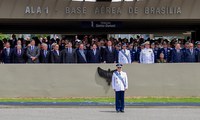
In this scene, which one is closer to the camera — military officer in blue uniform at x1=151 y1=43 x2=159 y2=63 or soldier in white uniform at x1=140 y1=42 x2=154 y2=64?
soldier in white uniform at x1=140 y1=42 x2=154 y2=64

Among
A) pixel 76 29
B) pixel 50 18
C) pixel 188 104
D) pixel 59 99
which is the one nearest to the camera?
pixel 188 104

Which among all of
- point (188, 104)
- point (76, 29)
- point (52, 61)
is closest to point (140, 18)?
point (52, 61)

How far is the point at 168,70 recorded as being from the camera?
23.9 meters

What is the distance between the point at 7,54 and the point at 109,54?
14.8 feet

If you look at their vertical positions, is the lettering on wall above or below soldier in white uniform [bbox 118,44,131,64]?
above

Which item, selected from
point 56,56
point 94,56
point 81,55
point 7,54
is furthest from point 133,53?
point 7,54

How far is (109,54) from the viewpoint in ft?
76.5

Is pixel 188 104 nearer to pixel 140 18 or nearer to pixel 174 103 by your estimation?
pixel 174 103

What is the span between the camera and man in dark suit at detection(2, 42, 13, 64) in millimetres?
22828

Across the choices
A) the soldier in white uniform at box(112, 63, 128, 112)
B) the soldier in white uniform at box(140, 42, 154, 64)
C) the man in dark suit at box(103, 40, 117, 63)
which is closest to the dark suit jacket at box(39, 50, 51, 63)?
the man in dark suit at box(103, 40, 117, 63)

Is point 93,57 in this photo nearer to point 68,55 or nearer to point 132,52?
point 68,55

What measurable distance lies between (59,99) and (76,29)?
1612 cm
